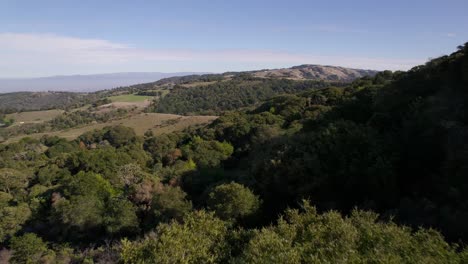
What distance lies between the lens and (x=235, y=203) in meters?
16.4

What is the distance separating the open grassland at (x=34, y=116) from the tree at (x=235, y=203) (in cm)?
10080

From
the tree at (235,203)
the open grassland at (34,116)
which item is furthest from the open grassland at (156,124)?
the tree at (235,203)

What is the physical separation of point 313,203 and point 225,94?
98700 mm

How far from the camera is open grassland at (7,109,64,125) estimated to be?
341 feet

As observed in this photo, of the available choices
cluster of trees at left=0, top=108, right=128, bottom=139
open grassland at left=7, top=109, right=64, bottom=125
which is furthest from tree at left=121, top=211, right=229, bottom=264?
open grassland at left=7, top=109, right=64, bottom=125

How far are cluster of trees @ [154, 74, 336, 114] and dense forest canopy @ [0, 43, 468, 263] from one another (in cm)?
7435

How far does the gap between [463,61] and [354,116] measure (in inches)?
295

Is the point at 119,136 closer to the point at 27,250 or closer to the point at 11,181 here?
the point at 11,181

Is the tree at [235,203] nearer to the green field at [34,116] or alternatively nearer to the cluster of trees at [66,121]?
the cluster of trees at [66,121]

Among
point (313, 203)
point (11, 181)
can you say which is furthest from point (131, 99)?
point (313, 203)

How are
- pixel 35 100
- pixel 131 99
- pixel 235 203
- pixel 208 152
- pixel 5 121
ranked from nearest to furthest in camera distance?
pixel 235 203, pixel 208 152, pixel 5 121, pixel 131 99, pixel 35 100

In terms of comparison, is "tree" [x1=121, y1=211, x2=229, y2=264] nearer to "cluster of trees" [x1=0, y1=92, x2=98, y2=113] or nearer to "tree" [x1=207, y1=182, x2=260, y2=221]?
"tree" [x1=207, y1=182, x2=260, y2=221]

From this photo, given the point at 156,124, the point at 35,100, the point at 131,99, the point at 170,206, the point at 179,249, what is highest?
the point at 179,249

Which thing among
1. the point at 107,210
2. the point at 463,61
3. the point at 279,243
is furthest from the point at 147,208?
the point at 463,61
